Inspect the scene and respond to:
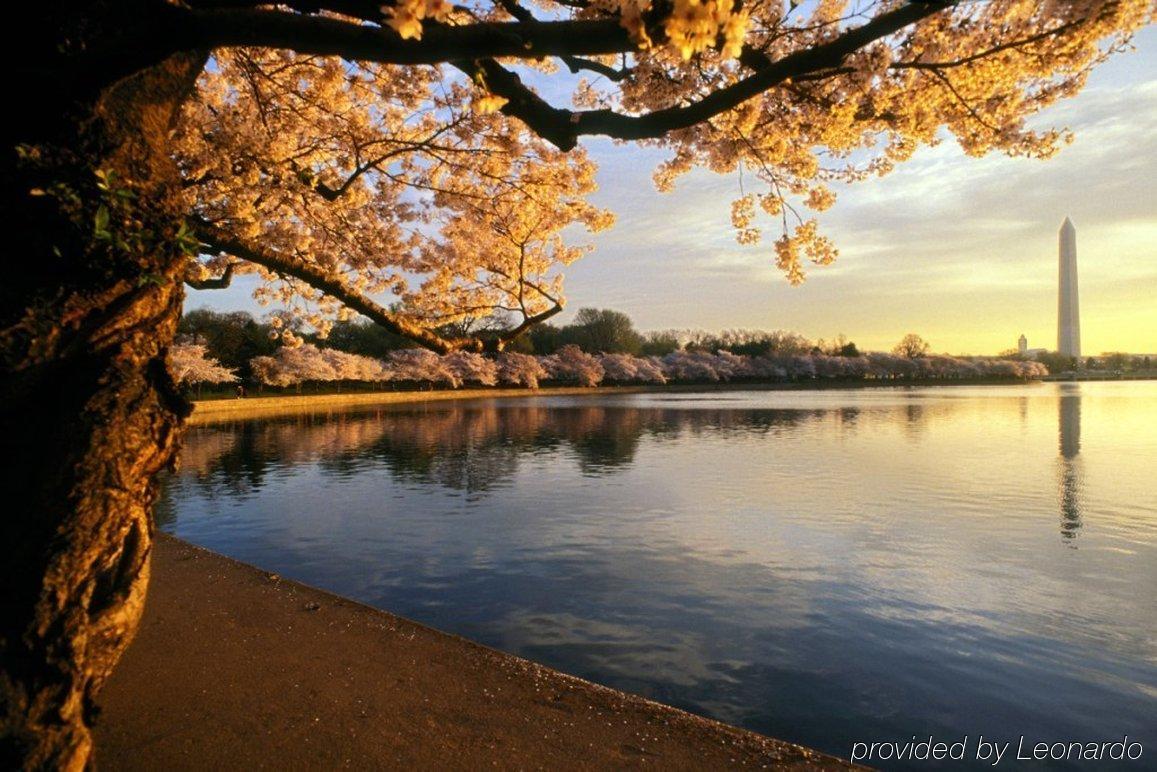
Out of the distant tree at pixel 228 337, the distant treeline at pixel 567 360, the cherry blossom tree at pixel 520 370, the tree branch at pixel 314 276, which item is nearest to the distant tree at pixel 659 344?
the distant treeline at pixel 567 360

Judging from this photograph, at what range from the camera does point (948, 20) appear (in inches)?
276

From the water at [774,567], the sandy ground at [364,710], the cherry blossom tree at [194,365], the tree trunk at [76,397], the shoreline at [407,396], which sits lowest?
the water at [774,567]

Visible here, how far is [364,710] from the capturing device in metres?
4.85

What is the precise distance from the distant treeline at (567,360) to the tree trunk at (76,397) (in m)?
49.2

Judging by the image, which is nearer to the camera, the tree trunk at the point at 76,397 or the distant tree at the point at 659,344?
the tree trunk at the point at 76,397

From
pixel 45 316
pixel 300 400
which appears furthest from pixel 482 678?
pixel 300 400

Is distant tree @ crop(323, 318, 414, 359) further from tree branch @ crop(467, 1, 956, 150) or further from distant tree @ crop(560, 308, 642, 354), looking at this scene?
tree branch @ crop(467, 1, 956, 150)

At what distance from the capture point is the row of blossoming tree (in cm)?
6800

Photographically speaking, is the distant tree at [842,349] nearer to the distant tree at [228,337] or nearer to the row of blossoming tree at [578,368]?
the row of blossoming tree at [578,368]

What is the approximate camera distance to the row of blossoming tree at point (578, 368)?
68.0m

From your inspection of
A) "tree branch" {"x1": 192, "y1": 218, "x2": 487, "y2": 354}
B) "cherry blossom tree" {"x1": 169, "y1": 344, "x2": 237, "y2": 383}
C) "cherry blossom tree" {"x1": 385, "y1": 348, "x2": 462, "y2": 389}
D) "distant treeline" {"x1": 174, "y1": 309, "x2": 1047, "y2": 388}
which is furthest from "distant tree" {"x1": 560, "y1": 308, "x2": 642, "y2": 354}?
"tree branch" {"x1": 192, "y1": 218, "x2": 487, "y2": 354}

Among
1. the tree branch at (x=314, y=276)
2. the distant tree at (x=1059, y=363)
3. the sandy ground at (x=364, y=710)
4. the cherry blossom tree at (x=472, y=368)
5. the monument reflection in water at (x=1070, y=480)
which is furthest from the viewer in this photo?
the distant tree at (x=1059, y=363)

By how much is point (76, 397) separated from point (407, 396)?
72082mm

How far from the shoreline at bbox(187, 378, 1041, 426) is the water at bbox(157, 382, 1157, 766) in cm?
404
